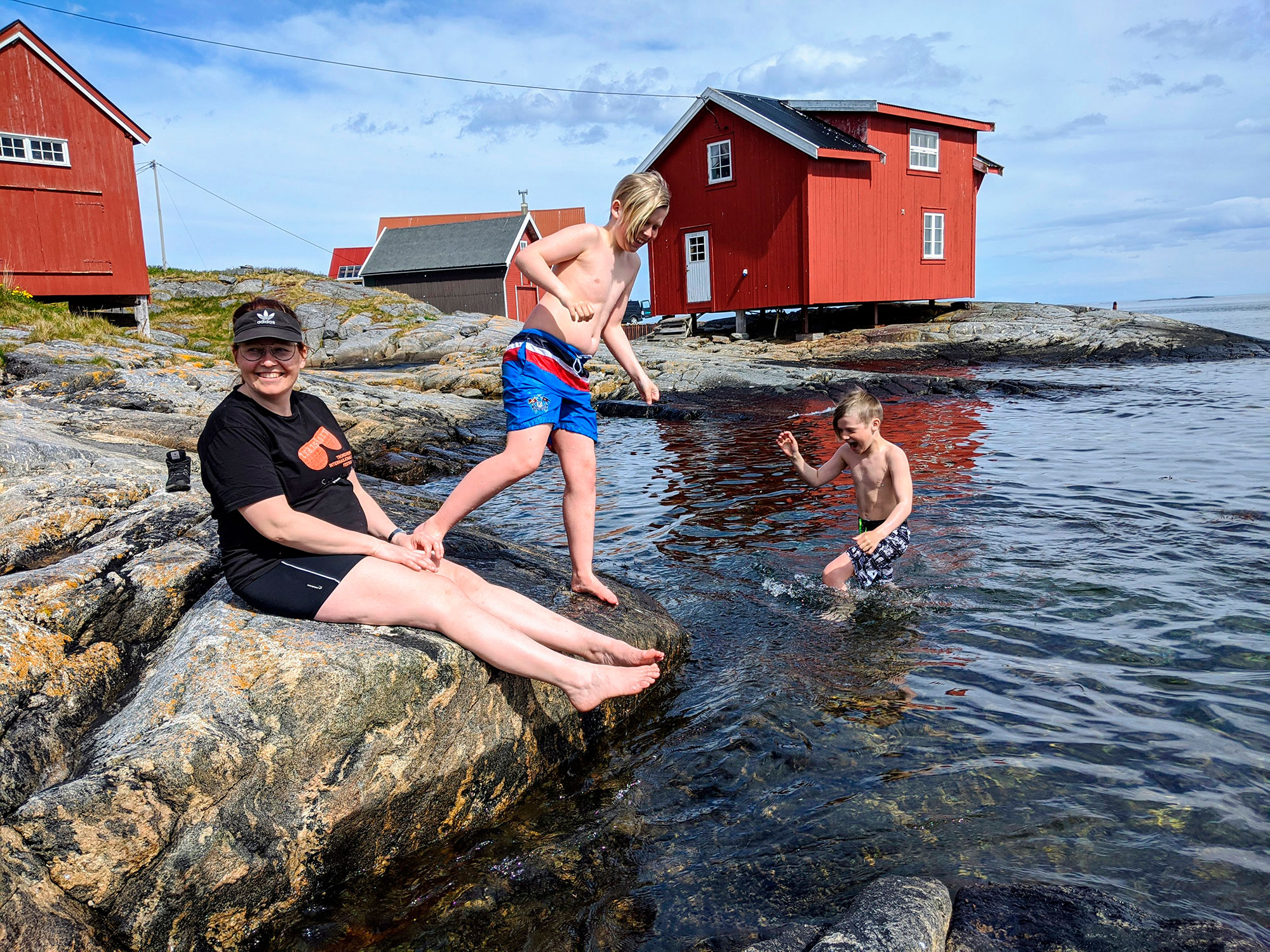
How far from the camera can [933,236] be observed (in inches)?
1124

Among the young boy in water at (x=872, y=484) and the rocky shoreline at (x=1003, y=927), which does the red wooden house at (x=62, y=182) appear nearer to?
the young boy in water at (x=872, y=484)

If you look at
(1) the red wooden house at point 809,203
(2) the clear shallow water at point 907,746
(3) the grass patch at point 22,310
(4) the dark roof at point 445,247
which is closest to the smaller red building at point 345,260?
(4) the dark roof at point 445,247

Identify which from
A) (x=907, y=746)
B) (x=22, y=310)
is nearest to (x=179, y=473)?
(x=907, y=746)

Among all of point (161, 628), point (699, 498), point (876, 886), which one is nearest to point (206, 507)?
point (161, 628)

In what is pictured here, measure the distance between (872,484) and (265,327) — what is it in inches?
171

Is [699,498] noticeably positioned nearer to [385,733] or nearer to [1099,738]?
[1099,738]

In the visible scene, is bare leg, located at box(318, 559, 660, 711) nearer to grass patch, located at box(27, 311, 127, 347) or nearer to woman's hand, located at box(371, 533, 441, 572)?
woman's hand, located at box(371, 533, 441, 572)

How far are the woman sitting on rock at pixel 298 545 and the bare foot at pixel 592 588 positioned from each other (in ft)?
3.52

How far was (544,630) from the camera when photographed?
12.0 feet

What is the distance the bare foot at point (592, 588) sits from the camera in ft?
15.1

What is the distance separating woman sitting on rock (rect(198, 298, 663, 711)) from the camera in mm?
3195

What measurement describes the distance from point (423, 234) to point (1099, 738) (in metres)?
45.0

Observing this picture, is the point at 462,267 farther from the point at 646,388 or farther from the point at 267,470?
the point at 267,470

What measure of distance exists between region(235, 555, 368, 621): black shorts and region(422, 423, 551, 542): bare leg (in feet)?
2.20
